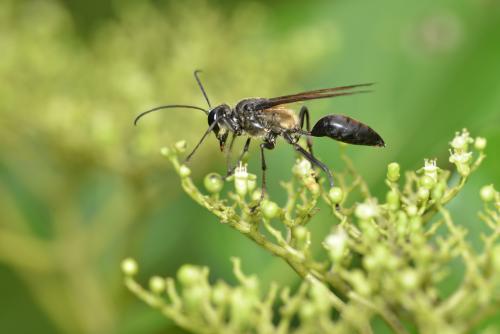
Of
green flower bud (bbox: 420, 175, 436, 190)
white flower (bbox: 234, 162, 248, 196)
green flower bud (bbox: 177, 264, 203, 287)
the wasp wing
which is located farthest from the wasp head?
green flower bud (bbox: 177, 264, 203, 287)

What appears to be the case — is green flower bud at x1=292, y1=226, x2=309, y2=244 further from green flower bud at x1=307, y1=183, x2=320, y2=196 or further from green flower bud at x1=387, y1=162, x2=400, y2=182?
green flower bud at x1=387, y1=162, x2=400, y2=182

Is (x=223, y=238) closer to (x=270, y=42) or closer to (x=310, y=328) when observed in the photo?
(x=270, y=42)

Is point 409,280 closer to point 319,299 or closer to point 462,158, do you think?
point 319,299

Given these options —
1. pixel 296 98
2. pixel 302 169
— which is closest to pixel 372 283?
pixel 302 169

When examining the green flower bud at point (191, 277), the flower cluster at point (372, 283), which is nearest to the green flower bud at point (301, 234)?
the flower cluster at point (372, 283)

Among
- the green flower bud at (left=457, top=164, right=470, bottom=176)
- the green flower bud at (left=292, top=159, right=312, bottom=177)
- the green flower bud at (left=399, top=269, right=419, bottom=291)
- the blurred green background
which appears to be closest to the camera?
the green flower bud at (left=399, top=269, right=419, bottom=291)

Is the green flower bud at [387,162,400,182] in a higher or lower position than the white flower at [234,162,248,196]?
higher

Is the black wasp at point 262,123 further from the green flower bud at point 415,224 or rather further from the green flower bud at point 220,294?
the green flower bud at point 220,294
